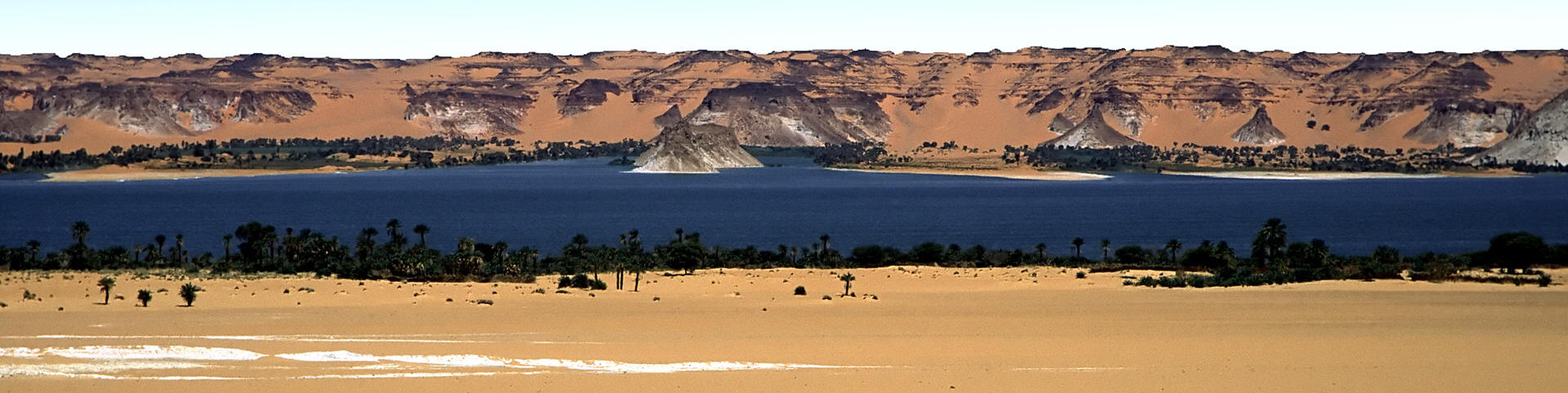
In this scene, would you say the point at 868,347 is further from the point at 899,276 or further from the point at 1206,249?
the point at 1206,249

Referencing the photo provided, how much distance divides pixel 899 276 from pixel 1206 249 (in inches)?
642

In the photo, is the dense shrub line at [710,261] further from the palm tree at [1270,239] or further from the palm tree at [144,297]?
the palm tree at [144,297]

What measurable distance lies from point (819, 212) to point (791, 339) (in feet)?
335

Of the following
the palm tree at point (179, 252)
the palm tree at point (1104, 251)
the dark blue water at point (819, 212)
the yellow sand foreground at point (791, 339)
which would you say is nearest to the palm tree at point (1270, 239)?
the palm tree at point (1104, 251)

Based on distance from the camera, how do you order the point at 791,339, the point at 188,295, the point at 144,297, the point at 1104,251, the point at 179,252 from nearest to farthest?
the point at 791,339 < the point at 144,297 < the point at 188,295 < the point at 179,252 < the point at 1104,251

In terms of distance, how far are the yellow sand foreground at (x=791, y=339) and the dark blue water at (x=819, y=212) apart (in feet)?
155

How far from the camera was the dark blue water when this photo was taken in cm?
10825

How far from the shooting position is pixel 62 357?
31734mm

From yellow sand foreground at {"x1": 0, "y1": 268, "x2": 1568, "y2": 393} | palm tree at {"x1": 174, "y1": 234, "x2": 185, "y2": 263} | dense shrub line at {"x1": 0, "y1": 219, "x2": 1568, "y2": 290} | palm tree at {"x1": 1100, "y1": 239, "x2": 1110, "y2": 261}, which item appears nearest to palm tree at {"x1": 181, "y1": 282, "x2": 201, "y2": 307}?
yellow sand foreground at {"x1": 0, "y1": 268, "x2": 1568, "y2": 393}

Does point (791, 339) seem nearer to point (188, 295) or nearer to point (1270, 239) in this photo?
point (188, 295)

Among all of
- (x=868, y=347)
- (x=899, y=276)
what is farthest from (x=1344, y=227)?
(x=868, y=347)

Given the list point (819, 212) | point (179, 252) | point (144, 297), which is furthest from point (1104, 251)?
point (144, 297)

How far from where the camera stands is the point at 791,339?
36.9m

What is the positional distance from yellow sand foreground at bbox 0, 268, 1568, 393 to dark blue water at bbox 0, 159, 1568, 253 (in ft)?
155
